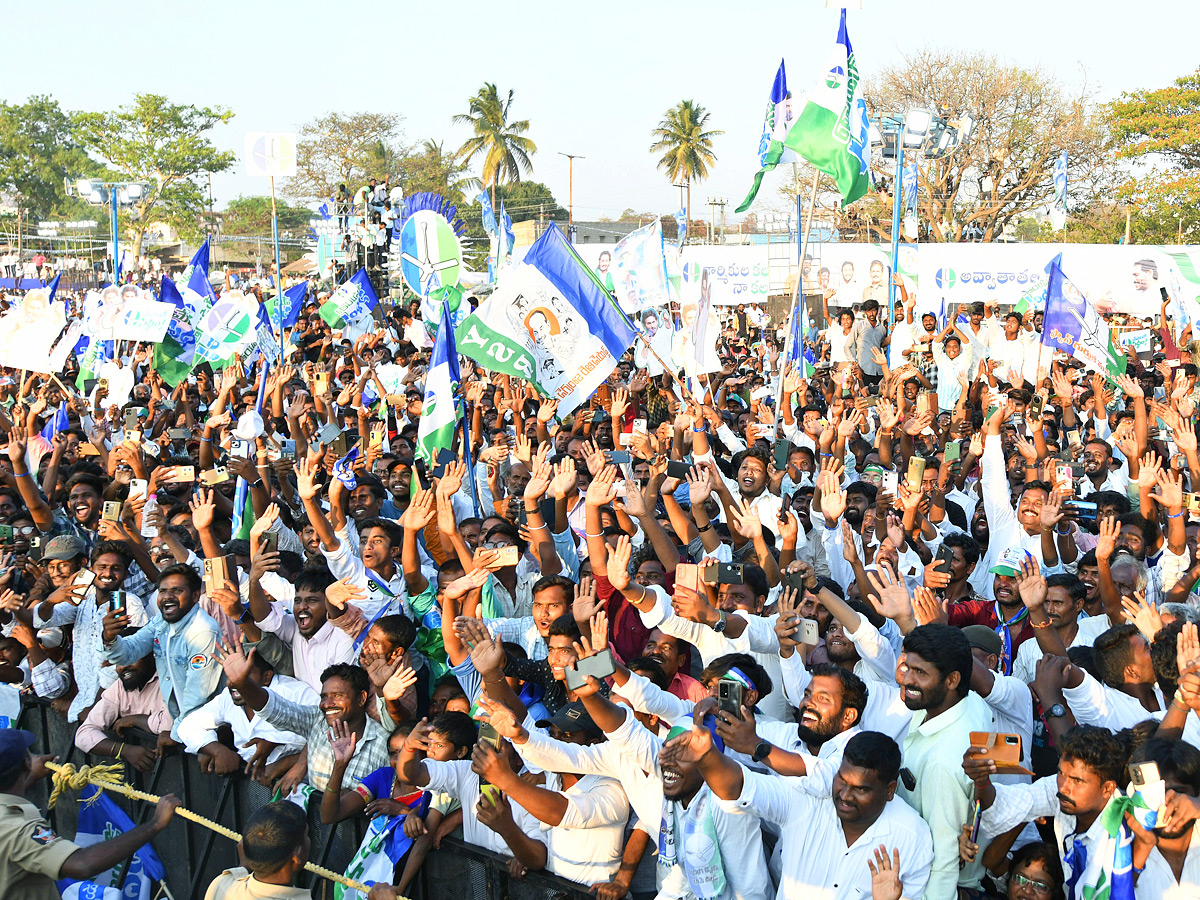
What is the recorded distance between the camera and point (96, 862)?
3.48m

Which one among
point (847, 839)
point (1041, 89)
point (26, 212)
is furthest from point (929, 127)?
point (26, 212)

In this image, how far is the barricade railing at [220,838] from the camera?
151 inches

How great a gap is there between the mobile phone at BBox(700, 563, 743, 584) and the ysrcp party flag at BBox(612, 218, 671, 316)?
7.77m

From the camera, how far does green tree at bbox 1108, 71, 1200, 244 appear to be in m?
33.4

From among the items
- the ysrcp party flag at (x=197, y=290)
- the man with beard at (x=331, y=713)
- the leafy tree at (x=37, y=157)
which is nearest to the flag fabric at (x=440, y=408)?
the man with beard at (x=331, y=713)

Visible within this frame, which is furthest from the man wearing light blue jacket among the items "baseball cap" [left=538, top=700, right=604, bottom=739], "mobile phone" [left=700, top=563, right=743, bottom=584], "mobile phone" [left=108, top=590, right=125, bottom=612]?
"mobile phone" [left=700, top=563, right=743, bottom=584]

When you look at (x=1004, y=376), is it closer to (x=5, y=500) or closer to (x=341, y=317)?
(x=341, y=317)

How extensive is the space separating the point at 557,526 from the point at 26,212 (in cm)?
8057

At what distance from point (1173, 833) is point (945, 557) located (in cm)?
291

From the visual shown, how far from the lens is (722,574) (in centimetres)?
501

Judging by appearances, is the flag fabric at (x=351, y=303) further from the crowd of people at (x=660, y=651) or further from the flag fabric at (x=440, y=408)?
the flag fabric at (x=440, y=408)

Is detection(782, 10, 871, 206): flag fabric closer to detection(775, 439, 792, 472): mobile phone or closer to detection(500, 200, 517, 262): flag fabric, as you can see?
detection(775, 439, 792, 472): mobile phone

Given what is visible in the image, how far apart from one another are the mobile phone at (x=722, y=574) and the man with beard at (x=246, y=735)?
1.72 metres

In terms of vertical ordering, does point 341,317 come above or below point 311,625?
above
